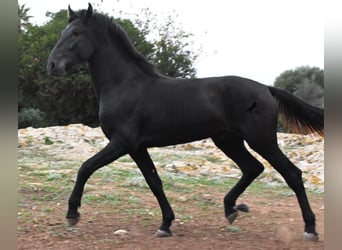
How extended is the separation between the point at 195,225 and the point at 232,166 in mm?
5241

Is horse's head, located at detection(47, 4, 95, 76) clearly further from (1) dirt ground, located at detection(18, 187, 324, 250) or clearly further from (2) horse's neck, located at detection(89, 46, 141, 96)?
(1) dirt ground, located at detection(18, 187, 324, 250)

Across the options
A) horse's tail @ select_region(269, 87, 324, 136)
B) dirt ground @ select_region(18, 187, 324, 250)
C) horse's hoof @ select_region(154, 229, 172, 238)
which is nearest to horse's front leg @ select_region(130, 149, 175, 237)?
horse's hoof @ select_region(154, 229, 172, 238)

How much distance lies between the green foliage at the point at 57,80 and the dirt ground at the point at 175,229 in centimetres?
1133

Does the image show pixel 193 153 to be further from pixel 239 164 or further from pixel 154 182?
pixel 154 182

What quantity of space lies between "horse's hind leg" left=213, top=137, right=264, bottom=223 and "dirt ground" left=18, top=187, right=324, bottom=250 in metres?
0.26

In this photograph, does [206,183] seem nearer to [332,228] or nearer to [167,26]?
[332,228]

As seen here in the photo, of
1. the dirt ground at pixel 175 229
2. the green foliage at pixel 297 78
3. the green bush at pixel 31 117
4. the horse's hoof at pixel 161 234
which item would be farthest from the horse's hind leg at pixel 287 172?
the green foliage at pixel 297 78

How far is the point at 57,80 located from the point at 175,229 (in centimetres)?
1276

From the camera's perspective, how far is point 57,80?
16.7m

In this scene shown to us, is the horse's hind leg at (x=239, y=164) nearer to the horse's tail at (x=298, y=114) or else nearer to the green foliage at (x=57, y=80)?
the horse's tail at (x=298, y=114)

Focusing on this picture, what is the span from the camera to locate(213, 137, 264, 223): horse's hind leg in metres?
4.96

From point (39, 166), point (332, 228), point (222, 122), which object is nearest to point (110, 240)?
point (222, 122)

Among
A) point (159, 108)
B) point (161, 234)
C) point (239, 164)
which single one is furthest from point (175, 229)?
point (159, 108)

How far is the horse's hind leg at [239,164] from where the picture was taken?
195 inches
